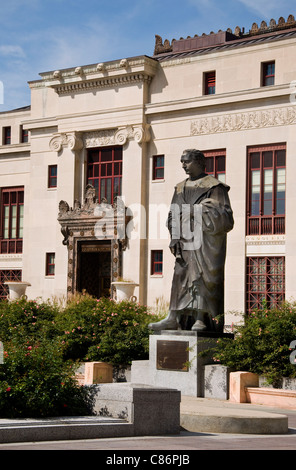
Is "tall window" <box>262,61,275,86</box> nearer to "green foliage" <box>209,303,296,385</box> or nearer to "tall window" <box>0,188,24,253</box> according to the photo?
"tall window" <box>0,188,24,253</box>

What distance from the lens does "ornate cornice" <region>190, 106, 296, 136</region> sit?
1367 inches

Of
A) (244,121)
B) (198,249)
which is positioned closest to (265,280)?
(244,121)

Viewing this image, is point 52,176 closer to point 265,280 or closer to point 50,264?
point 50,264

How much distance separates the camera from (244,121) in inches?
1415

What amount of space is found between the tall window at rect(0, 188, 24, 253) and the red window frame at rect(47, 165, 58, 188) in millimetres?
3339

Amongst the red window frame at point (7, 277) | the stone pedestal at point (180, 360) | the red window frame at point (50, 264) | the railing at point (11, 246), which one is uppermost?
the railing at point (11, 246)

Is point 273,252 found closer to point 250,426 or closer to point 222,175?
point 222,175

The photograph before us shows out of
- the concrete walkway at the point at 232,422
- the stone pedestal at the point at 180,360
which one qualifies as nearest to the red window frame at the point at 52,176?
the stone pedestal at the point at 180,360

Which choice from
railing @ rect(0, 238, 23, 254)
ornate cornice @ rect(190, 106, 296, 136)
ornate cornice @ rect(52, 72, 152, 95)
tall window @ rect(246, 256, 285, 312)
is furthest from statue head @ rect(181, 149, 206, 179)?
railing @ rect(0, 238, 23, 254)

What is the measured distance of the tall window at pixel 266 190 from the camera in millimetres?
34938

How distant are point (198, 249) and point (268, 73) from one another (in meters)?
20.4

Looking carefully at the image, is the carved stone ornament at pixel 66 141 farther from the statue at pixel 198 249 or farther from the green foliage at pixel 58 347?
the statue at pixel 198 249

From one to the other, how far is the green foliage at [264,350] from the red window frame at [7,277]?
28.9 meters

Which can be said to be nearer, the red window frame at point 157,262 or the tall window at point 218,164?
the tall window at point 218,164
